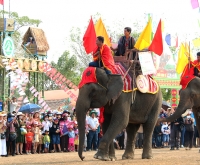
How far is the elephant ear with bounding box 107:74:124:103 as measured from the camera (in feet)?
42.6

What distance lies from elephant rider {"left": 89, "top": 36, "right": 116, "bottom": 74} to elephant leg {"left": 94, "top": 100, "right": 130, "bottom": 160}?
0.83 metres

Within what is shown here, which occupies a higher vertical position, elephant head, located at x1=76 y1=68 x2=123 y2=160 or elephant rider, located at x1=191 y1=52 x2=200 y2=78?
elephant rider, located at x1=191 y1=52 x2=200 y2=78

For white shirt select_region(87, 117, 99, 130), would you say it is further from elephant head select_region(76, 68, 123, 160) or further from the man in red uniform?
elephant head select_region(76, 68, 123, 160)

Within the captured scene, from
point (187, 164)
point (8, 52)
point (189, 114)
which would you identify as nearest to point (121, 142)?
point (189, 114)

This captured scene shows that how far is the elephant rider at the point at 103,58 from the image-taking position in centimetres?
1331

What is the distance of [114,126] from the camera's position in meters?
13.5

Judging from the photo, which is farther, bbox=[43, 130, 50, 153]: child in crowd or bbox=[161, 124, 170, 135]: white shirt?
bbox=[161, 124, 170, 135]: white shirt

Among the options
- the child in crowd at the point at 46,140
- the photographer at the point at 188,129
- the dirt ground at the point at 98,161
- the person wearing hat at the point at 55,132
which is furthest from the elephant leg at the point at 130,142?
the photographer at the point at 188,129

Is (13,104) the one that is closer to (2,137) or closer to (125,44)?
(2,137)

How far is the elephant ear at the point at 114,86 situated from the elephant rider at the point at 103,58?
227 millimetres

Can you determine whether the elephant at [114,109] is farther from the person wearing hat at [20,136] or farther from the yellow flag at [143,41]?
the person wearing hat at [20,136]

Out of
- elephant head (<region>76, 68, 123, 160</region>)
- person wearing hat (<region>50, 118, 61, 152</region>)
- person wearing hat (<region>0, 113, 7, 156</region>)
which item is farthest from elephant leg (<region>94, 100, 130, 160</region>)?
person wearing hat (<region>50, 118, 61, 152</region>)

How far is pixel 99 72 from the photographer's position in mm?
13102

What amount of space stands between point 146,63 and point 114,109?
1.41 m
